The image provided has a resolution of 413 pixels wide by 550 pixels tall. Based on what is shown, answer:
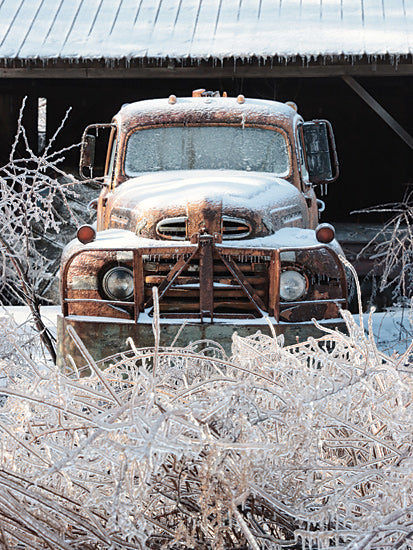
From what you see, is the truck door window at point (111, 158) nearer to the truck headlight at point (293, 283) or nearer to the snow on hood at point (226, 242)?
the snow on hood at point (226, 242)

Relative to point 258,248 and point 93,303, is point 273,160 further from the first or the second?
point 93,303

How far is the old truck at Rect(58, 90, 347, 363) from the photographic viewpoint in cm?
470

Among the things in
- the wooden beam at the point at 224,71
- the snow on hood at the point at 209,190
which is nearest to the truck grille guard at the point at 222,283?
the snow on hood at the point at 209,190

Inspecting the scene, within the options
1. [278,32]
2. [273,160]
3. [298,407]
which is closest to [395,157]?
[278,32]

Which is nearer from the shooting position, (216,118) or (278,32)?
(216,118)

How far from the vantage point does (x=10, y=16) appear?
12289 mm

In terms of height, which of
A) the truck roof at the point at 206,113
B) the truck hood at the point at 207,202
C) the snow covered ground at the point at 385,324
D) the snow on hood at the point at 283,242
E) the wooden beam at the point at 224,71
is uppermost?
the wooden beam at the point at 224,71

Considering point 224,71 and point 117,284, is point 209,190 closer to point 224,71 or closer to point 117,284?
point 117,284

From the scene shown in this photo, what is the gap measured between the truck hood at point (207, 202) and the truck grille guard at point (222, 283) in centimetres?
27

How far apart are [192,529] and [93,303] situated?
127 inches

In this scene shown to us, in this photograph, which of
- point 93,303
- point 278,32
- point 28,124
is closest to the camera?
point 93,303

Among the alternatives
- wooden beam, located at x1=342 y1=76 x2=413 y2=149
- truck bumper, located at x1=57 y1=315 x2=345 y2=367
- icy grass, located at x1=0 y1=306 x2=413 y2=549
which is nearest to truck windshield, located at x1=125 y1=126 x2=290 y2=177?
truck bumper, located at x1=57 y1=315 x2=345 y2=367

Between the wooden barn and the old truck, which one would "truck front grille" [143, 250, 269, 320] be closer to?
the old truck

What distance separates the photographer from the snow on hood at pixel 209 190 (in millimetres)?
5152
